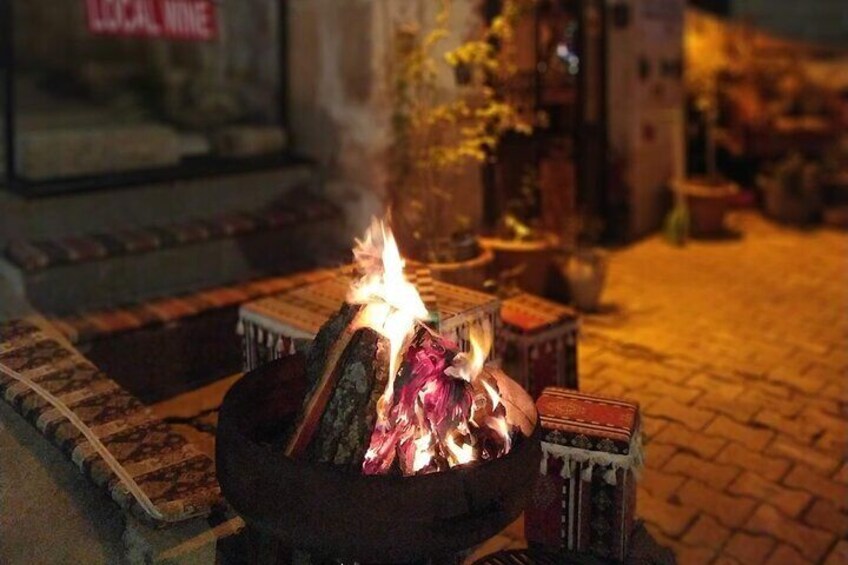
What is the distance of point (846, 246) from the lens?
9.79 m

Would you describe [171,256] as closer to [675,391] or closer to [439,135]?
[439,135]

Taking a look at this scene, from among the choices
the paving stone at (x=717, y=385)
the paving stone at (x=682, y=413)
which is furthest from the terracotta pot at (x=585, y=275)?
the paving stone at (x=682, y=413)

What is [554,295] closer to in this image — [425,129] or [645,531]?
[425,129]

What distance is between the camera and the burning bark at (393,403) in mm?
2992

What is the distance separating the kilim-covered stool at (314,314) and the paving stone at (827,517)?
1.79m

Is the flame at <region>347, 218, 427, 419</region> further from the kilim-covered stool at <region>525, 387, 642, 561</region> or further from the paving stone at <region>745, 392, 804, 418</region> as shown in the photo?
the paving stone at <region>745, 392, 804, 418</region>

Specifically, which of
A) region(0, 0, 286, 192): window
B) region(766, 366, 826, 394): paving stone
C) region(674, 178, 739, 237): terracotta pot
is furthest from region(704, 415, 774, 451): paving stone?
region(674, 178, 739, 237): terracotta pot

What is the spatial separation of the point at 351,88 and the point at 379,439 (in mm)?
3702

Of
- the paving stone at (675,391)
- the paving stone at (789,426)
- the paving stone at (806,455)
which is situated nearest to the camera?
the paving stone at (806,455)

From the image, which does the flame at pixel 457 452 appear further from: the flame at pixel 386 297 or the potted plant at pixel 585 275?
the potted plant at pixel 585 275

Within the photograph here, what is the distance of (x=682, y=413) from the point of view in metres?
5.31

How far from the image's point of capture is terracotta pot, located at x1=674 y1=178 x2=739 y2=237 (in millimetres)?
9844

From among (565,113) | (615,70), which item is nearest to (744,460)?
(565,113)

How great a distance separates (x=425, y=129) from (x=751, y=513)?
3.42m
